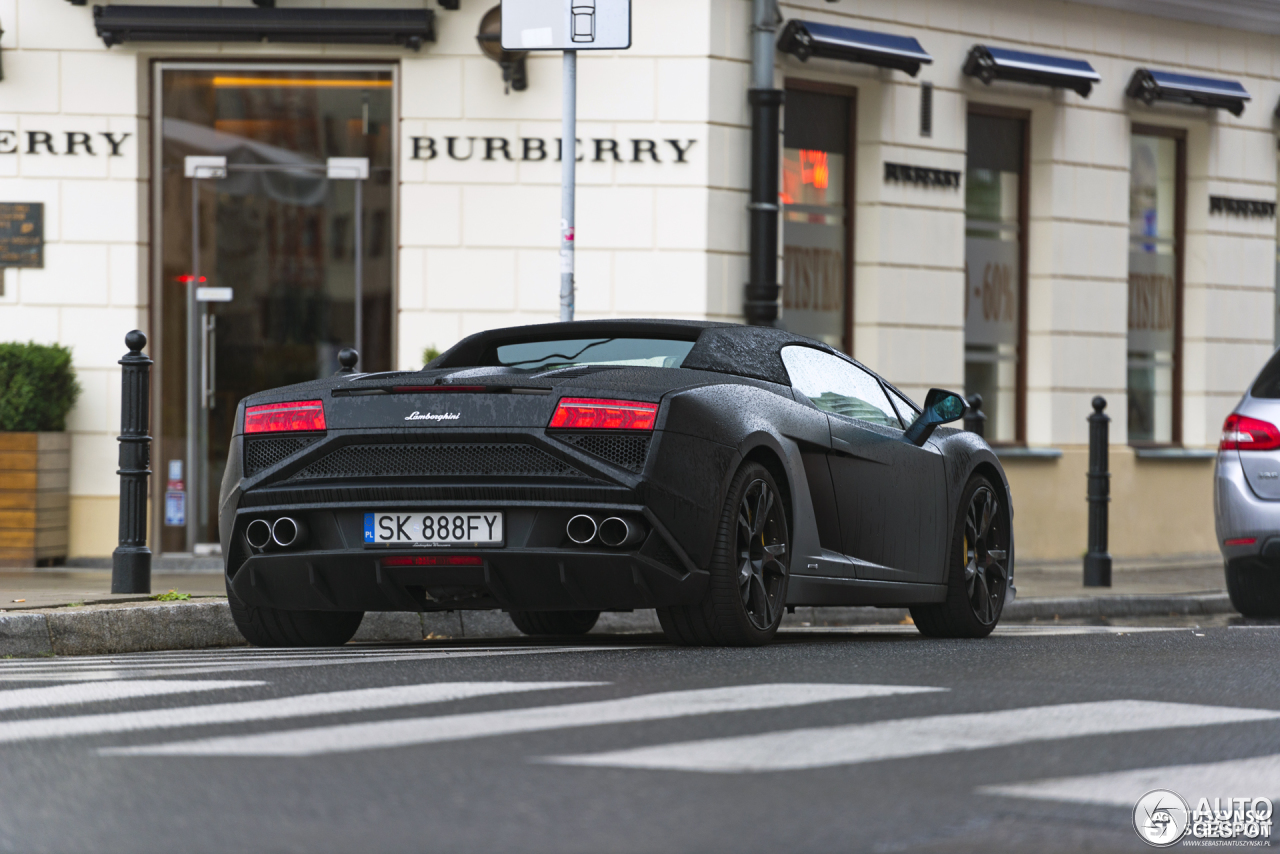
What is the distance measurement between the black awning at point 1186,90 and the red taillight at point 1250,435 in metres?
7.71

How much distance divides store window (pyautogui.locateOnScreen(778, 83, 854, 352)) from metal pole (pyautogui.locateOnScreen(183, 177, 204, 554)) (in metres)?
4.35

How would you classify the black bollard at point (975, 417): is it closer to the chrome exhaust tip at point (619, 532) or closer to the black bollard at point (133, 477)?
the black bollard at point (133, 477)

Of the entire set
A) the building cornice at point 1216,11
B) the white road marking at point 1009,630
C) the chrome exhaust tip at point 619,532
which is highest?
the building cornice at point 1216,11

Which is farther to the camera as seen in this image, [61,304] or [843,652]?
[61,304]

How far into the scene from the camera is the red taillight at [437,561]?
21.5ft

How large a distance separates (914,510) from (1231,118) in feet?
36.7

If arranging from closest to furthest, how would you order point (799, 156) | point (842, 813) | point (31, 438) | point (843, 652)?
point (842, 813) → point (843, 652) → point (31, 438) → point (799, 156)

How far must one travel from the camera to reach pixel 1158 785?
3.89m

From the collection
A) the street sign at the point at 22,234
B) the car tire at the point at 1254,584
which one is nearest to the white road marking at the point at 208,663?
the car tire at the point at 1254,584

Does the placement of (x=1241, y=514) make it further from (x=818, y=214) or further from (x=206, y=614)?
(x=818, y=214)

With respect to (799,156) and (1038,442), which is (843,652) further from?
(1038,442)

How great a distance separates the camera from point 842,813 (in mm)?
3545

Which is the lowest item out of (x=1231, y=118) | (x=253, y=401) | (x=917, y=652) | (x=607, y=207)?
(x=917, y=652)

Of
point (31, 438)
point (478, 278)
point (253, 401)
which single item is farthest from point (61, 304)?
point (253, 401)
